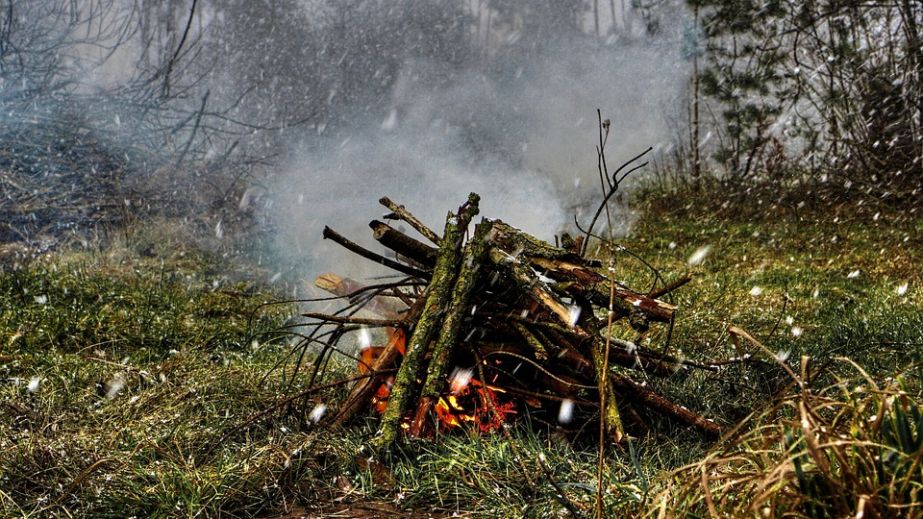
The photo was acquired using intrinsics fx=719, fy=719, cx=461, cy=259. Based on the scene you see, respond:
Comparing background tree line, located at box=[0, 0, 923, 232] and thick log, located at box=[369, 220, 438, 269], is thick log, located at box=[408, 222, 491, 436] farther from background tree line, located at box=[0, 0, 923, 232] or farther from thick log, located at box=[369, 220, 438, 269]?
background tree line, located at box=[0, 0, 923, 232]

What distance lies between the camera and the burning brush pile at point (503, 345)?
289cm

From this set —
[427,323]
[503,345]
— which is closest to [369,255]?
[427,323]

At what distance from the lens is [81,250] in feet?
25.5

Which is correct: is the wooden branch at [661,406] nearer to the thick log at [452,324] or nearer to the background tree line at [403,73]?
the thick log at [452,324]

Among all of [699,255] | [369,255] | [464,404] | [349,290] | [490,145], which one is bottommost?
[464,404]

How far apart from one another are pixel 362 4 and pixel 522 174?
12271 mm

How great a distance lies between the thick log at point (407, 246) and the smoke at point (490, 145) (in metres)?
4.51

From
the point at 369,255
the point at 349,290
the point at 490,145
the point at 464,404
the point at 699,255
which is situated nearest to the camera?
the point at 464,404

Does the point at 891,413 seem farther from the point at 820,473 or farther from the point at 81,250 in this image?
the point at 81,250

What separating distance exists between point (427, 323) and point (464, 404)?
396 mm

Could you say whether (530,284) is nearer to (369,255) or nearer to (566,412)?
(566,412)

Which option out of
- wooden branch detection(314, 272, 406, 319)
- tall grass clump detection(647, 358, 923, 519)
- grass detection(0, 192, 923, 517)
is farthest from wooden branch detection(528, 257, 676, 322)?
wooden branch detection(314, 272, 406, 319)

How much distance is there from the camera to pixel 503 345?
311cm

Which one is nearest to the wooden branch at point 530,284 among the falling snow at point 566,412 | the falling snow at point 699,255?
the falling snow at point 566,412
